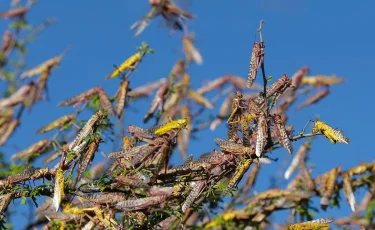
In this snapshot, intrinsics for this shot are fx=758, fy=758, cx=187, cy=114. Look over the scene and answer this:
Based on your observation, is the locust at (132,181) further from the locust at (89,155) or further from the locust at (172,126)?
the locust at (172,126)

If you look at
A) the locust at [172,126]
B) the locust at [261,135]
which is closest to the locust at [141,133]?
the locust at [172,126]

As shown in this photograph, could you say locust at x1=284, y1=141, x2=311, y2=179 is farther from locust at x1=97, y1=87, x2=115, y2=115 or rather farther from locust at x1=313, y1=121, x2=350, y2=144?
locust at x1=313, y1=121, x2=350, y2=144

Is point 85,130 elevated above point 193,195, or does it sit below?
above

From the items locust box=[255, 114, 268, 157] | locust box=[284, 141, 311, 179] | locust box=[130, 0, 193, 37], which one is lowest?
locust box=[255, 114, 268, 157]

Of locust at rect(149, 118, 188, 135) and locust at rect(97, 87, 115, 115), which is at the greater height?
locust at rect(97, 87, 115, 115)

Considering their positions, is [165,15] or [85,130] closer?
[85,130]

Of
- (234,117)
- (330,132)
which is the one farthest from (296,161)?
(330,132)

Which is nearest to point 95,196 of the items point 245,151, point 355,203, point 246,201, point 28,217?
point 245,151

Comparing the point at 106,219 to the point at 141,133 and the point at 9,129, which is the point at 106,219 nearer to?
the point at 141,133

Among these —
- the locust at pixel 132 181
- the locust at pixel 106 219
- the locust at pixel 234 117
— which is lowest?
the locust at pixel 106 219

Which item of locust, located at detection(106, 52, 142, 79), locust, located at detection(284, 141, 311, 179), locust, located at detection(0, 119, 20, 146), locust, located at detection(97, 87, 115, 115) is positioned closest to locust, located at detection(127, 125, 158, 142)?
locust, located at detection(97, 87, 115, 115)

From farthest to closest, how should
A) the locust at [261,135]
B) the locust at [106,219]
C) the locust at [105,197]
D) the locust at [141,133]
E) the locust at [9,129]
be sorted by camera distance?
the locust at [9,129] < the locust at [141,133] < the locust at [105,197] < the locust at [106,219] < the locust at [261,135]
